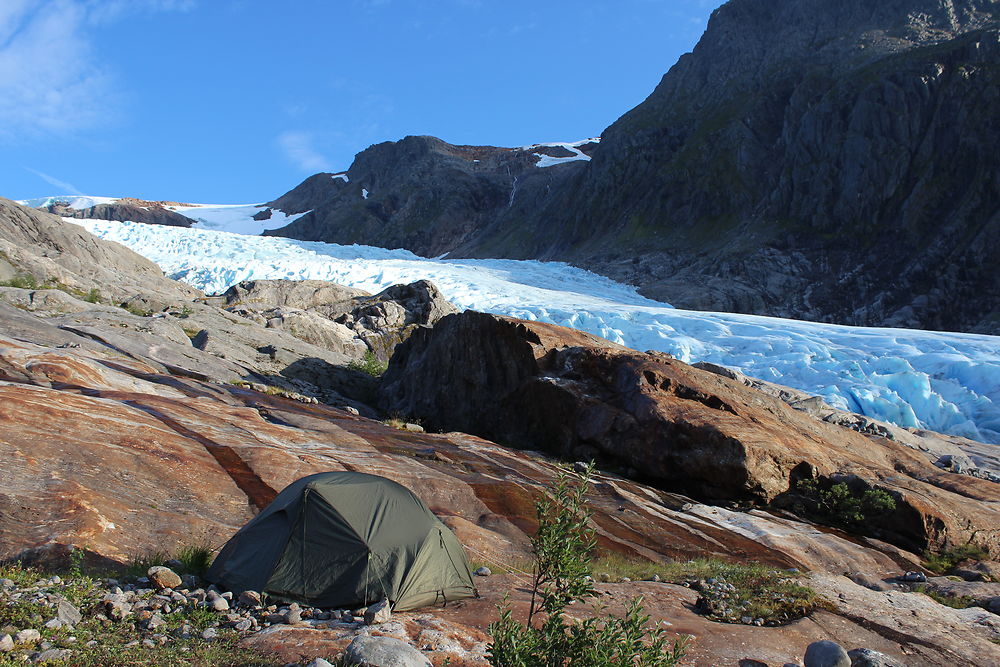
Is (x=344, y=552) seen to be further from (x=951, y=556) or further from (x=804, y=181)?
(x=804, y=181)

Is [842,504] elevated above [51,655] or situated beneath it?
situated beneath

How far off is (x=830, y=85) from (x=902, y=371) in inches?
2369

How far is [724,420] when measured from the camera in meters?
16.6

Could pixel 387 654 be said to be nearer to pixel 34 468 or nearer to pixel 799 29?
pixel 34 468

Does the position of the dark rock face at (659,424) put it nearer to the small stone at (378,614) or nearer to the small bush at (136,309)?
the small stone at (378,614)

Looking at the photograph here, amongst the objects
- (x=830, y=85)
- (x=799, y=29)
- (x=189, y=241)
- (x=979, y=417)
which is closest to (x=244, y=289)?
(x=189, y=241)

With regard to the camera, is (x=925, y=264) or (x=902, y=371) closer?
(x=902, y=371)

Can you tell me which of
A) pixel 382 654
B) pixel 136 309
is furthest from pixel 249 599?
pixel 136 309

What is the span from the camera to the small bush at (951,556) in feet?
42.7

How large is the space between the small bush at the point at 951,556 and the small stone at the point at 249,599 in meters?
12.4

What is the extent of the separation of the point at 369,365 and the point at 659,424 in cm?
1594

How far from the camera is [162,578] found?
7508 mm

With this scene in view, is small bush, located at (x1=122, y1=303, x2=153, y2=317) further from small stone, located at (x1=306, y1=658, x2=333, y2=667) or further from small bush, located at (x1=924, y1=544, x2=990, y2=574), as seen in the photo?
small bush, located at (x1=924, y1=544, x2=990, y2=574)

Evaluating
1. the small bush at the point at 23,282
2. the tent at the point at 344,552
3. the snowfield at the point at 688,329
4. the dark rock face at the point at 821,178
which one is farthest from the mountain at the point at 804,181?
the tent at the point at 344,552
